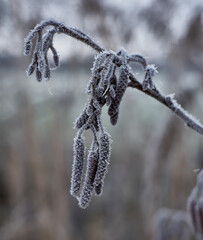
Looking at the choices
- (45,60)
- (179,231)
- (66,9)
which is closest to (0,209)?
(66,9)

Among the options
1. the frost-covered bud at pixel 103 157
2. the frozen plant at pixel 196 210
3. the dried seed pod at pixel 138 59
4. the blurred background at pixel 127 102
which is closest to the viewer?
the frost-covered bud at pixel 103 157

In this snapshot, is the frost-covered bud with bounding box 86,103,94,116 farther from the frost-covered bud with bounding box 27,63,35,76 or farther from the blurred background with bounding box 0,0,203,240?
the blurred background with bounding box 0,0,203,240

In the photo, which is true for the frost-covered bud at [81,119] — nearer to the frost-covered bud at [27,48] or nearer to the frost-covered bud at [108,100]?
the frost-covered bud at [108,100]

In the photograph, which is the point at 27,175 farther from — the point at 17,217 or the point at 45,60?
the point at 45,60

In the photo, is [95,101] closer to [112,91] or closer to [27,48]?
[112,91]

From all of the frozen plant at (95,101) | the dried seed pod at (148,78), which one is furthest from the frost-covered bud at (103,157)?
the dried seed pod at (148,78)

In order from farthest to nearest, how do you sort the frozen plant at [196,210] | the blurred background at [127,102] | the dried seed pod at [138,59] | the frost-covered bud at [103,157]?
the blurred background at [127,102], the frozen plant at [196,210], the dried seed pod at [138,59], the frost-covered bud at [103,157]

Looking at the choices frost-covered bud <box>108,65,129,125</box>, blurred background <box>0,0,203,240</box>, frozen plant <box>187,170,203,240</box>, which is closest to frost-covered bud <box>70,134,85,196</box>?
frost-covered bud <box>108,65,129,125</box>

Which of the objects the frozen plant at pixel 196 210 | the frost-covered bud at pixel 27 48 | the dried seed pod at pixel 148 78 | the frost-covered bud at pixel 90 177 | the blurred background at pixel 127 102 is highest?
the blurred background at pixel 127 102

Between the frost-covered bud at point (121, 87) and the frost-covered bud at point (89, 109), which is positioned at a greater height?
the frost-covered bud at point (121, 87)
